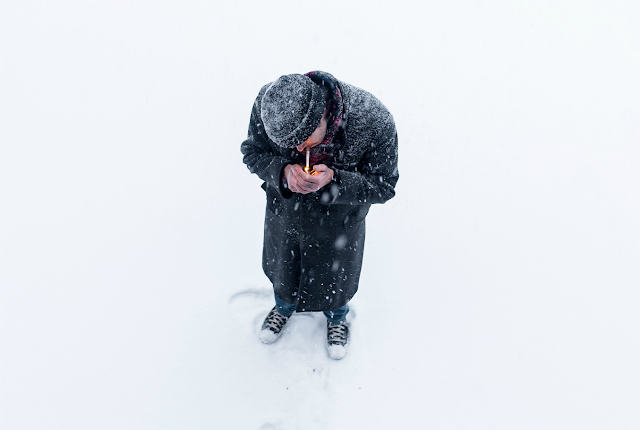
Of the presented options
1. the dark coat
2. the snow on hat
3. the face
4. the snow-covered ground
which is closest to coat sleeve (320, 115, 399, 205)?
the dark coat

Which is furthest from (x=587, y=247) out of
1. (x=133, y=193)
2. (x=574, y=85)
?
(x=133, y=193)

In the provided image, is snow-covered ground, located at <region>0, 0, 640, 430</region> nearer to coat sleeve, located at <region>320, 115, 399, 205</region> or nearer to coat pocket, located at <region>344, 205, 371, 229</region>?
coat pocket, located at <region>344, 205, 371, 229</region>

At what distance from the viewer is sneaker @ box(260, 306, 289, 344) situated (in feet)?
8.54

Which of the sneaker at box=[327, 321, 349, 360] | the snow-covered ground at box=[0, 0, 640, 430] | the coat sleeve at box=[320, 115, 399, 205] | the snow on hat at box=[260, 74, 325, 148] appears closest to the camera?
the snow on hat at box=[260, 74, 325, 148]

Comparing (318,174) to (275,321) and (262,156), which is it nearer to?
(262,156)

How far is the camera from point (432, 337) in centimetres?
273

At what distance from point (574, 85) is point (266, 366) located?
5.30m

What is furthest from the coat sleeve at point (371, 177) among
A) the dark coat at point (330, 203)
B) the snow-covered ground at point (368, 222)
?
the snow-covered ground at point (368, 222)

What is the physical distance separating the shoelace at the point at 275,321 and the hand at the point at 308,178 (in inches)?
50.5

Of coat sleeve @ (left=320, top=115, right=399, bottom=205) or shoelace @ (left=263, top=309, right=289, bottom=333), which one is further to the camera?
shoelace @ (left=263, top=309, right=289, bottom=333)

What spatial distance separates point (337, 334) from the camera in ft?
8.54

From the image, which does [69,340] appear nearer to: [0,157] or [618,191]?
[0,157]

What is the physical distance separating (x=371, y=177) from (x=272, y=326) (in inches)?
53.4

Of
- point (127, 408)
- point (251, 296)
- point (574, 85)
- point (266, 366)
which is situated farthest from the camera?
point (574, 85)
